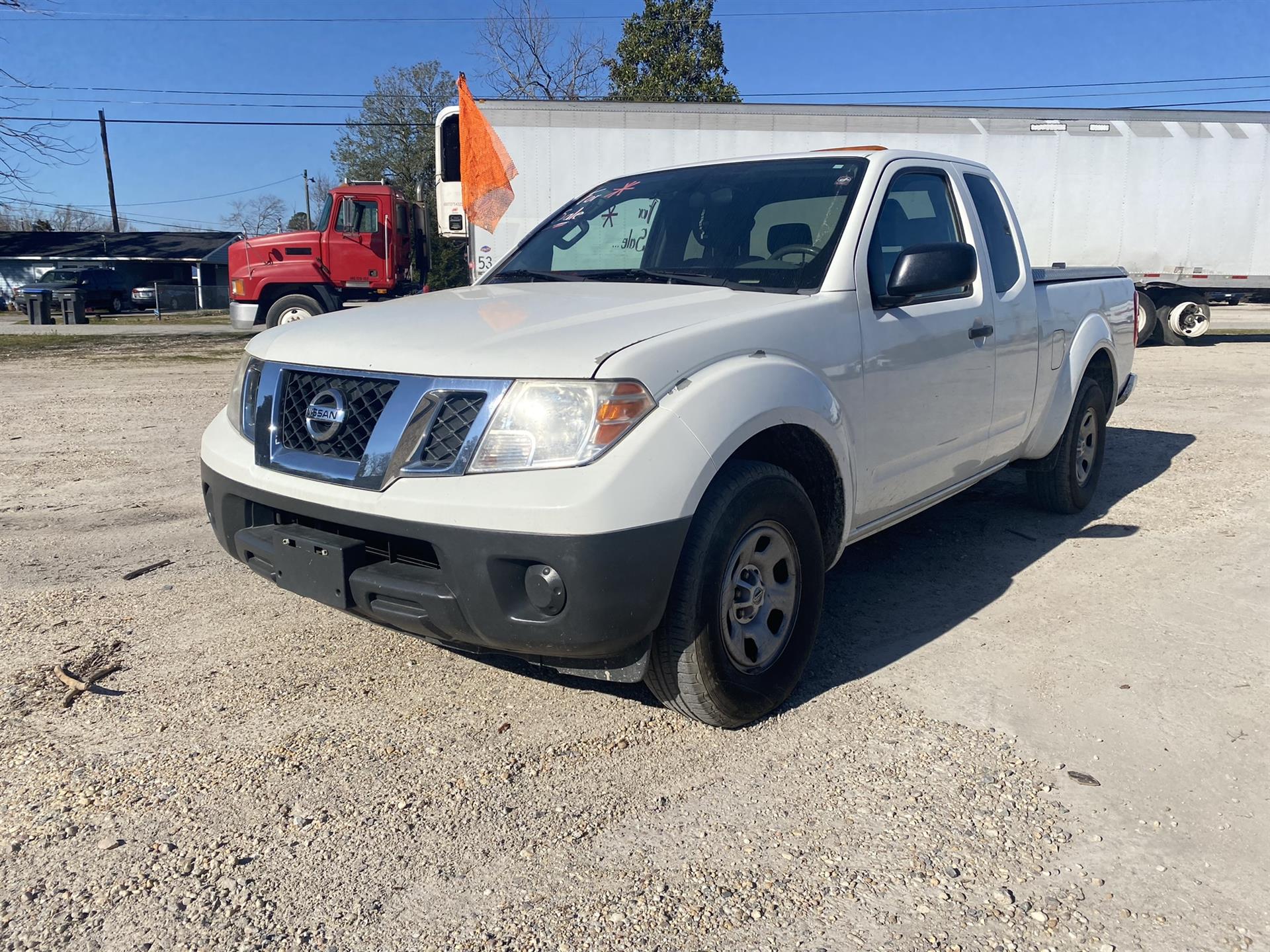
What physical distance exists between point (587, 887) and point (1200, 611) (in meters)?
3.17

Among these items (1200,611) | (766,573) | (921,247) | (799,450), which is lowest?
(1200,611)

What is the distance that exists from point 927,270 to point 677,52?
33250 millimetres

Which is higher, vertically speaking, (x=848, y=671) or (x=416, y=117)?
(x=416, y=117)

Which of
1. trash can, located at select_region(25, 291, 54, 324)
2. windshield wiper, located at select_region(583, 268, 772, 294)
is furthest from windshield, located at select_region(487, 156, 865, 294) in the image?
trash can, located at select_region(25, 291, 54, 324)

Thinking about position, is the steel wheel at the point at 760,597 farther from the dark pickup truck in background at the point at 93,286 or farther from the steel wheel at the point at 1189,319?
the dark pickup truck in background at the point at 93,286

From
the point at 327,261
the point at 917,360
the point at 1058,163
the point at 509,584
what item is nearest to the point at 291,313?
the point at 327,261

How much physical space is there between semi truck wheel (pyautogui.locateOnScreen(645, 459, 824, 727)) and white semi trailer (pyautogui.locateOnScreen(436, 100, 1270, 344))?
12273mm

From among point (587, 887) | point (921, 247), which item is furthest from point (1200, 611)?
point (587, 887)

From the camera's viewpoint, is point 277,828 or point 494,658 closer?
point 277,828

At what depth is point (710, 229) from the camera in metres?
3.96

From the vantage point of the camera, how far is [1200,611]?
418cm

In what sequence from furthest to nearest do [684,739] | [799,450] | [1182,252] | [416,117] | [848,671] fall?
[416,117] → [1182,252] → [848,671] → [799,450] → [684,739]

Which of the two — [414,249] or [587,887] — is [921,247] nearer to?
[587,887]

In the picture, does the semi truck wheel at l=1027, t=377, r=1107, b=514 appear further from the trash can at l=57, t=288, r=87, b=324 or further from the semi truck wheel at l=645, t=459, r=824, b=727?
the trash can at l=57, t=288, r=87, b=324
